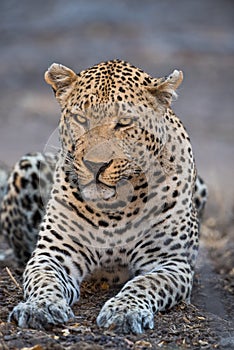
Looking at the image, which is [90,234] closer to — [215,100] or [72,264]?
[72,264]

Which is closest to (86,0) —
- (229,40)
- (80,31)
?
(80,31)

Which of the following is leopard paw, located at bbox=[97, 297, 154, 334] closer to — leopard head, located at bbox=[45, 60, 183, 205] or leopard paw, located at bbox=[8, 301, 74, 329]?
leopard paw, located at bbox=[8, 301, 74, 329]

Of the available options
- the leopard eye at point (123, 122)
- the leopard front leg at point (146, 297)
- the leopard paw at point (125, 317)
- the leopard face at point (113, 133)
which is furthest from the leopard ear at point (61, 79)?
the leopard paw at point (125, 317)

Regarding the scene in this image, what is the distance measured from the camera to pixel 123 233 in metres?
8.29

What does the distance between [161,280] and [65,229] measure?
968 mm

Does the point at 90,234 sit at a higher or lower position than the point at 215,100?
lower

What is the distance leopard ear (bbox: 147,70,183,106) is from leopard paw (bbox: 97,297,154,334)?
1.80m

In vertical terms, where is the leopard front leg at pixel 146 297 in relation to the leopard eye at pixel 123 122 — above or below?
below

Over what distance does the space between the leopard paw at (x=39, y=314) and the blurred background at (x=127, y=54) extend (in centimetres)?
852

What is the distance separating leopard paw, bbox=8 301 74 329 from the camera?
679 cm

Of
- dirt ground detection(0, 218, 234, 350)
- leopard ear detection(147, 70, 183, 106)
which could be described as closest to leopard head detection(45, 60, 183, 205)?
leopard ear detection(147, 70, 183, 106)

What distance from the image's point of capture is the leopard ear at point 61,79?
811cm

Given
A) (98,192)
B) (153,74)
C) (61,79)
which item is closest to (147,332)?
(98,192)

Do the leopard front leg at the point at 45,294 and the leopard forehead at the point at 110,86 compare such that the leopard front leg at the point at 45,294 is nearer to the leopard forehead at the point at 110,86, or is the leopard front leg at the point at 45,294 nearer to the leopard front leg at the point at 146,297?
the leopard front leg at the point at 146,297
